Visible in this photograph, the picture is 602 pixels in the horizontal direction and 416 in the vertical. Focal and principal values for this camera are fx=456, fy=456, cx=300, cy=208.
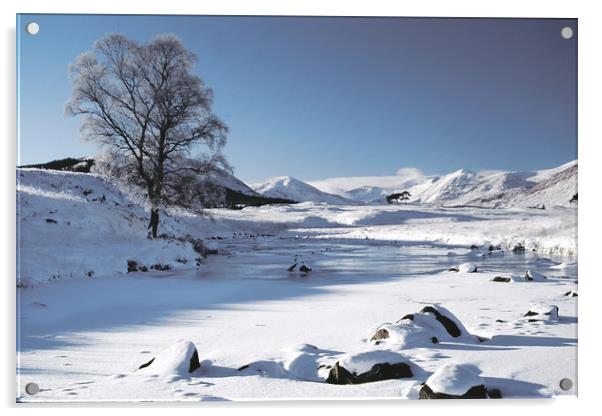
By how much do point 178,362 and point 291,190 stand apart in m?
3.68

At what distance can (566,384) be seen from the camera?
17.4ft

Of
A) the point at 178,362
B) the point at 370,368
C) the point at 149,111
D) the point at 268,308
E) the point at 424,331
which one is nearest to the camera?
the point at 370,368

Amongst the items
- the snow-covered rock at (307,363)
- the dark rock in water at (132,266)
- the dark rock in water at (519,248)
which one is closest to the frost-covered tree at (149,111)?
the dark rock in water at (132,266)

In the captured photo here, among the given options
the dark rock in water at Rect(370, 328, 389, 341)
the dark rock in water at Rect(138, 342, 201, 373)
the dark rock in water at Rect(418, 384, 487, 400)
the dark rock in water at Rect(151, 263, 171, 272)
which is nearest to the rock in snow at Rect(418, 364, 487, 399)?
the dark rock in water at Rect(418, 384, 487, 400)

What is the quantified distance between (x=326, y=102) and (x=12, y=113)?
4.33m

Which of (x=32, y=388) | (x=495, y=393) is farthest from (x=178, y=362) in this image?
(x=495, y=393)

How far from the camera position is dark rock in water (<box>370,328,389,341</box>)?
521cm

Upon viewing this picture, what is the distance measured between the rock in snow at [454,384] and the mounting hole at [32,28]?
663 centimetres

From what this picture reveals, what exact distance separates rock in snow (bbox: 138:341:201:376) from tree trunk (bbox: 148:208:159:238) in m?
5.78

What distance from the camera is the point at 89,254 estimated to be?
Answer: 9.56 metres

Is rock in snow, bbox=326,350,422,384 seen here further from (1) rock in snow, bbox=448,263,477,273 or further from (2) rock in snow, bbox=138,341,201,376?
(1) rock in snow, bbox=448,263,477,273

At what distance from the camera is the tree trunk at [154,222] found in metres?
10.2

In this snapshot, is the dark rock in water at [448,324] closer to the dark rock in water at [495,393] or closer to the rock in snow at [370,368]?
the dark rock in water at [495,393]

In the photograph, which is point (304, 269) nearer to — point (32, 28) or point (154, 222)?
point (154, 222)
